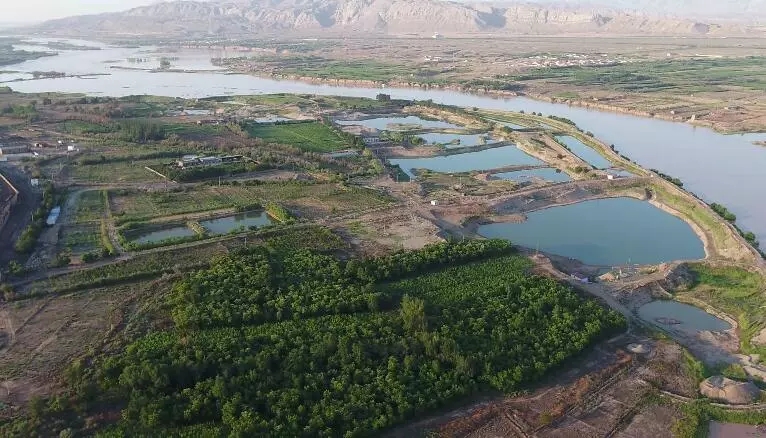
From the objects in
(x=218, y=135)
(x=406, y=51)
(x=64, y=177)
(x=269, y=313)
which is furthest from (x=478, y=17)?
(x=269, y=313)

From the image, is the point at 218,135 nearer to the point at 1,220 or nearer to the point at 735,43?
Result: the point at 1,220

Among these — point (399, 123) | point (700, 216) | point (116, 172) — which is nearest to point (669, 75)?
point (399, 123)

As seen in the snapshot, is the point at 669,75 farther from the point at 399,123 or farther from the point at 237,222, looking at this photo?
the point at 237,222

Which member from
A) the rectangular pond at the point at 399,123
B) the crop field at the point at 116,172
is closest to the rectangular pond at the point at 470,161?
the rectangular pond at the point at 399,123

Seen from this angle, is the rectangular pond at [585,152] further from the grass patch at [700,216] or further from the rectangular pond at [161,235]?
the rectangular pond at [161,235]

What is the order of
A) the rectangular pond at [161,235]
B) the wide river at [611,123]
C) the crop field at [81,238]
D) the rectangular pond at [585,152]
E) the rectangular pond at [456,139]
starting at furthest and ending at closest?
the rectangular pond at [456,139], the rectangular pond at [585,152], the wide river at [611,123], the rectangular pond at [161,235], the crop field at [81,238]

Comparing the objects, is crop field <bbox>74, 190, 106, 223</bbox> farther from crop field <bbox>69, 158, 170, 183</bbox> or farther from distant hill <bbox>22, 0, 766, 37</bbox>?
distant hill <bbox>22, 0, 766, 37</bbox>
